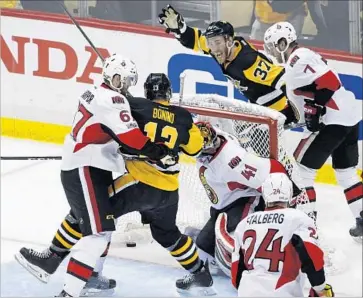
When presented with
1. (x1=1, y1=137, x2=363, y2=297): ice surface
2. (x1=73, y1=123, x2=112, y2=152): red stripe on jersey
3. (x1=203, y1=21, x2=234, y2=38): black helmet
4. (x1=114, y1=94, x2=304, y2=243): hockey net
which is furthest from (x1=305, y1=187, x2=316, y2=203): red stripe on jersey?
(x1=73, y1=123, x2=112, y2=152): red stripe on jersey

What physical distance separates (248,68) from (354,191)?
0.74 metres

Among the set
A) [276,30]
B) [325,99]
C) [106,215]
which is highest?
[276,30]

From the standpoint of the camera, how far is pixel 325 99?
451 cm

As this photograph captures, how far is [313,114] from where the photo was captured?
14.7ft

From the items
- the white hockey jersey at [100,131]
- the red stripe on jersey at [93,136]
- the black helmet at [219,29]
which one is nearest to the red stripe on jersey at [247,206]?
the white hockey jersey at [100,131]

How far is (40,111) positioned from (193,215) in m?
1.80

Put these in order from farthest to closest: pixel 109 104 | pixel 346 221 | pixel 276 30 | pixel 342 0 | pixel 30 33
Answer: pixel 30 33, pixel 342 0, pixel 346 221, pixel 276 30, pixel 109 104

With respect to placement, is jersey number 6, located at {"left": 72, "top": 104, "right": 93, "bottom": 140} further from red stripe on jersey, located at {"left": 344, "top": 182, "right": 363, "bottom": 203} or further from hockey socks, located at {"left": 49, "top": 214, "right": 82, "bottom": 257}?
red stripe on jersey, located at {"left": 344, "top": 182, "right": 363, "bottom": 203}

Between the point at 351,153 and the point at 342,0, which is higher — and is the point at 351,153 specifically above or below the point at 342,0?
below

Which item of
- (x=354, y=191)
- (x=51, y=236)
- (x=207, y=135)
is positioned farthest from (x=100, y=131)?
(x=354, y=191)

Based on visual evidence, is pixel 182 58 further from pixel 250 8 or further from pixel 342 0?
pixel 342 0

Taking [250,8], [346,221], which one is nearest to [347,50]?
[250,8]

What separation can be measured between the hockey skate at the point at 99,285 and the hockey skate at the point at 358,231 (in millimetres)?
1228

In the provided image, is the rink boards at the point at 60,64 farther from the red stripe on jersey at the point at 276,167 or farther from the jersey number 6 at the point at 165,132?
the jersey number 6 at the point at 165,132
